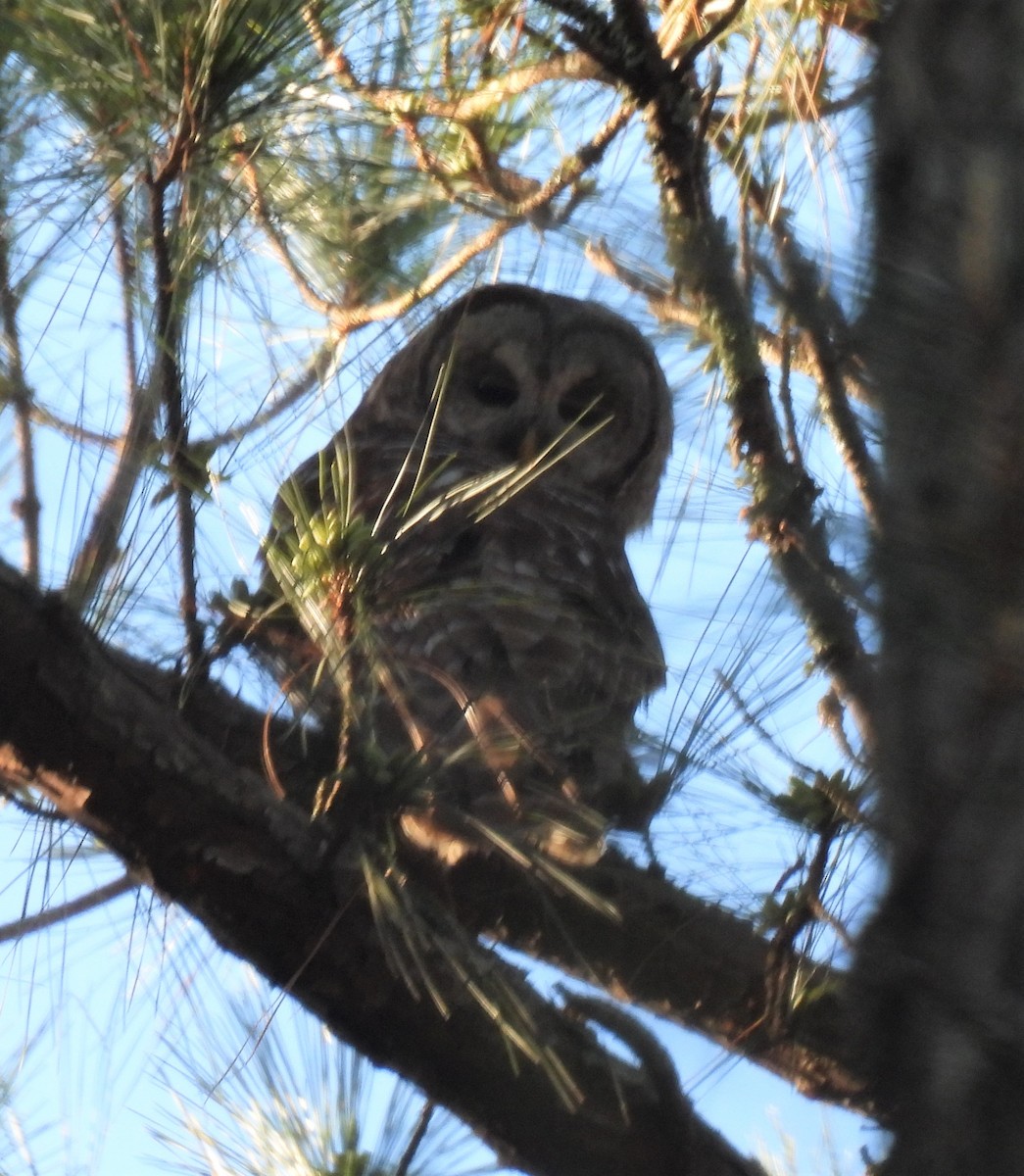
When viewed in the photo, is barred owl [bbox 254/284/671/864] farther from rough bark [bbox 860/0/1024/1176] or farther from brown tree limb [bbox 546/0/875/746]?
rough bark [bbox 860/0/1024/1176]

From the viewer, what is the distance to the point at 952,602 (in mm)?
988

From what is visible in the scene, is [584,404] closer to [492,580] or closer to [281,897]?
[492,580]

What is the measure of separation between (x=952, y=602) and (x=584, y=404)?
3811 millimetres

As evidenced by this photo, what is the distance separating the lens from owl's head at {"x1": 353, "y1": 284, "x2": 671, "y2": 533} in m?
4.49

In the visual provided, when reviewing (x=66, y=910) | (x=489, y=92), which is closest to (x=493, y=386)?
(x=489, y=92)

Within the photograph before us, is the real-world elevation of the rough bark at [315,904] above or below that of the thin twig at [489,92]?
below

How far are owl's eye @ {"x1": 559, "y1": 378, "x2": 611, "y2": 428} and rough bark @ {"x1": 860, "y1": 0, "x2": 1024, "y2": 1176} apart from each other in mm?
3561

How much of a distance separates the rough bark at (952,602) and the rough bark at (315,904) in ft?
3.25

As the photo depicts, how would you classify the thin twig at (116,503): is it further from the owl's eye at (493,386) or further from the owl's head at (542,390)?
the owl's eye at (493,386)

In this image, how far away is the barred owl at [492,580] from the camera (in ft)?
6.23

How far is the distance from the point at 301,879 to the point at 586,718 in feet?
1.92

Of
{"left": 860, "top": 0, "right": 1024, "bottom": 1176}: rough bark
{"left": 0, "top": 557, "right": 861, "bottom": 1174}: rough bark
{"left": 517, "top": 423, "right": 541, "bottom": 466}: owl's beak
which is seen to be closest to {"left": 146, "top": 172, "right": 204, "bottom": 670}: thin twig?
{"left": 0, "top": 557, "right": 861, "bottom": 1174}: rough bark

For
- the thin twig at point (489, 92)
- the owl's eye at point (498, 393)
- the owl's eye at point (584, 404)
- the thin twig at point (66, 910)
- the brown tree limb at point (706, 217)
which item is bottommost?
the thin twig at point (66, 910)

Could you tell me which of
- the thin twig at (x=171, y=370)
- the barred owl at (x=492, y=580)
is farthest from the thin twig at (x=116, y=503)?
the barred owl at (x=492, y=580)
